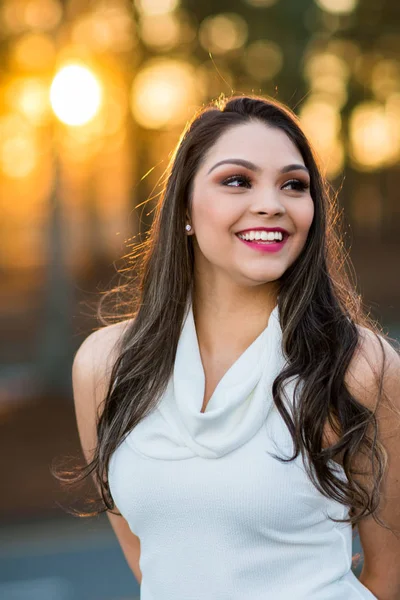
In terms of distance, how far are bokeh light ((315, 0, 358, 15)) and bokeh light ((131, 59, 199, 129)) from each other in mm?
2115

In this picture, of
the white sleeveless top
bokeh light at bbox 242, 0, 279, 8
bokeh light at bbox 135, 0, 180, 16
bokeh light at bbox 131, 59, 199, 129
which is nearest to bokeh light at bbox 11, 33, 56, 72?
bokeh light at bbox 131, 59, 199, 129

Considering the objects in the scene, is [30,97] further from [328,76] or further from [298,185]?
[298,185]

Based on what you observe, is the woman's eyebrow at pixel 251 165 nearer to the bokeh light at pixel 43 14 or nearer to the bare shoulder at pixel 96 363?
the bare shoulder at pixel 96 363

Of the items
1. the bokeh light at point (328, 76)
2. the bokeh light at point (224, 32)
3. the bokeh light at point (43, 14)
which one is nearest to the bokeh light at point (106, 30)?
the bokeh light at point (43, 14)

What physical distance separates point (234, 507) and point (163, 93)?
10874 millimetres

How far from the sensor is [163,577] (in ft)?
7.04

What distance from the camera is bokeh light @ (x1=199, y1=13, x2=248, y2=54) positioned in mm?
12148

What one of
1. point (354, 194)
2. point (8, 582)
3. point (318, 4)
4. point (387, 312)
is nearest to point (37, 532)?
point (8, 582)

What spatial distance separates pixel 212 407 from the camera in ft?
7.20

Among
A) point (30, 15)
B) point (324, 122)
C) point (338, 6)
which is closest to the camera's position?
point (30, 15)

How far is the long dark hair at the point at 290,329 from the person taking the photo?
→ 213 centimetres

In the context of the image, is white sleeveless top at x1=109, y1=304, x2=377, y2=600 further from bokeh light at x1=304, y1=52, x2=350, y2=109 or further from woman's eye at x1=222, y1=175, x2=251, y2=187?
bokeh light at x1=304, y1=52, x2=350, y2=109

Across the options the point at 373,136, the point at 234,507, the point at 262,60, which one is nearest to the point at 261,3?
the point at 262,60

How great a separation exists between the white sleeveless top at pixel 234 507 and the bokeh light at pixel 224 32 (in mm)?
10586
